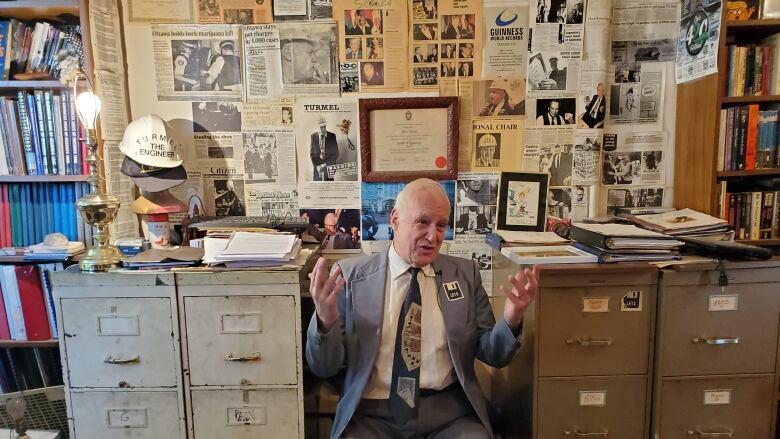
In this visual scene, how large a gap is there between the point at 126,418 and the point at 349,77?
1.49m

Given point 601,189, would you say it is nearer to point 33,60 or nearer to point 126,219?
point 126,219

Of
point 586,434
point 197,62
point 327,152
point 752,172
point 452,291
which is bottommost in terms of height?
point 586,434

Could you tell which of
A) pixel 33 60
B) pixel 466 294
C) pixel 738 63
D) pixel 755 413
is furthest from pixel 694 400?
pixel 33 60

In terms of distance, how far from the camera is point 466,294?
152 cm

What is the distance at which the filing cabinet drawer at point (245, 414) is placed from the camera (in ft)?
4.92

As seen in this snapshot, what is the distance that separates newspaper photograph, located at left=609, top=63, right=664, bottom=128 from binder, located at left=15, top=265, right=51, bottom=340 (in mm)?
2402

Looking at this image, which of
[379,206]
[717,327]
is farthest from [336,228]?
[717,327]

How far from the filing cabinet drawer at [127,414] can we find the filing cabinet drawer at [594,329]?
122 centimetres

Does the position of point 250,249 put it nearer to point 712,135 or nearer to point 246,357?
point 246,357

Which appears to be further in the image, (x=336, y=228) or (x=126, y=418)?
(x=336, y=228)

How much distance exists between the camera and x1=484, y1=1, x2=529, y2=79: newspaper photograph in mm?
1897

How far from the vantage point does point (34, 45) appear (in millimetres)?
1767

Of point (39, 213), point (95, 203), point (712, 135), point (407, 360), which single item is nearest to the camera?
point (407, 360)

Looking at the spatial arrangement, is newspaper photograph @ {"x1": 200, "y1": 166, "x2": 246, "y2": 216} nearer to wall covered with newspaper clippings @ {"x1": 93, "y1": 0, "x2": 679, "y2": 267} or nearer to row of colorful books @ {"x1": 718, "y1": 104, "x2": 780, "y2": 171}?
wall covered with newspaper clippings @ {"x1": 93, "y1": 0, "x2": 679, "y2": 267}
